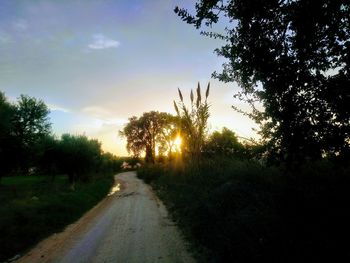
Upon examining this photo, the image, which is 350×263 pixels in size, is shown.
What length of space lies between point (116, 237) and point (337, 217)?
773cm

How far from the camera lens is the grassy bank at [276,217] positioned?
6.16m

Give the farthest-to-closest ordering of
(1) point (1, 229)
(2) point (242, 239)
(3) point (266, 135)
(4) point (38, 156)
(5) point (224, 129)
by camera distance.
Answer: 1. (4) point (38, 156)
2. (5) point (224, 129)
3. (1) point (1, 229)
4. (2) point (242, 239)
5. (3) point (266, 135)

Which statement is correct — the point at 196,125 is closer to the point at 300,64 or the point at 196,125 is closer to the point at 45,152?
the point at 300,64

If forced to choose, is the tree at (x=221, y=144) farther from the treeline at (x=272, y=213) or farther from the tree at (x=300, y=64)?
the tree at (x=300, y=64)

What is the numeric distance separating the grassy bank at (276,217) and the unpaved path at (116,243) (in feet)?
2.89

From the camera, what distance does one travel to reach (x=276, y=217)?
7469 mm

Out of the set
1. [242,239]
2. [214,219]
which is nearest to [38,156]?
[214,219]

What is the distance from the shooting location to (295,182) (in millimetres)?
8578

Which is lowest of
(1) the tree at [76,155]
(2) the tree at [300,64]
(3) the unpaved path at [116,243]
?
(3) the unpaved path at [116,243]

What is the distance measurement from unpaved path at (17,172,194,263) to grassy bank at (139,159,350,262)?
2.89ft

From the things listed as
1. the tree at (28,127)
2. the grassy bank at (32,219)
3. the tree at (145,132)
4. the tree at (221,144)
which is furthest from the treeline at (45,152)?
the tree at (145,132)

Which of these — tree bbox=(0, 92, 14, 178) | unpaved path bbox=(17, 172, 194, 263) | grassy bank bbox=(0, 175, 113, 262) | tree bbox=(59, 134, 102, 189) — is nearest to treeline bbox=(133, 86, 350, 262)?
unpaved path bbox=(17, 172, 194, 263)

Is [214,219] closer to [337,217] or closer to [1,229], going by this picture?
[337,217]

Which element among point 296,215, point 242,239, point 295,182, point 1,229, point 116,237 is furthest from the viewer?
point 1,229
